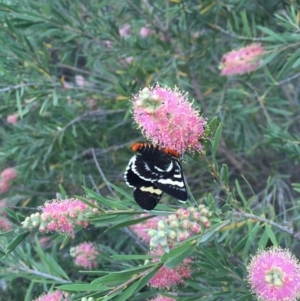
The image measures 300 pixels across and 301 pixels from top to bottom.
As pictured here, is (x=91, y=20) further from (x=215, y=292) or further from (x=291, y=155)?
(x=215, y=292)

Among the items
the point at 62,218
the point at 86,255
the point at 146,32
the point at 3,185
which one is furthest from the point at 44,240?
the point at 146,32

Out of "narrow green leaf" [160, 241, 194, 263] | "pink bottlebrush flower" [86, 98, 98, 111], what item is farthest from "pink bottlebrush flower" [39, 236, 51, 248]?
"narrow green leaf" [160, 241, 194, 263]

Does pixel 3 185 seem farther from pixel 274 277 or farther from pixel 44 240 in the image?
pixel 274 277

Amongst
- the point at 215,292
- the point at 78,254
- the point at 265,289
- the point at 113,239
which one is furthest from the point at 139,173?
the point at 113,239

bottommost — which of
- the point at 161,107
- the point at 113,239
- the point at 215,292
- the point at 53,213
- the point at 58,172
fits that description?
the point at 113,239

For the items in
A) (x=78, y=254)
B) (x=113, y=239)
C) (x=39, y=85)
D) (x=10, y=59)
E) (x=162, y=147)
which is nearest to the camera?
(x=162, y=147)

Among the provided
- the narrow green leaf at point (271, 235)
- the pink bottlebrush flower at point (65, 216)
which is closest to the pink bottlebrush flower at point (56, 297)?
the pink bottlebrush flower at point (65, 216)

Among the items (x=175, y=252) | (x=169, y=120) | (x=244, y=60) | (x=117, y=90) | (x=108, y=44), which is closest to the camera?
(x=175, y=252)
